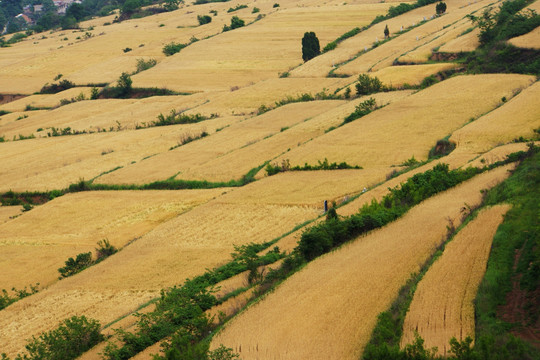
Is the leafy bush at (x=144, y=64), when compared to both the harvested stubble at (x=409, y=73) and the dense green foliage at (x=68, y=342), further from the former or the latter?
the dense green foliage at (x=68, y=342)

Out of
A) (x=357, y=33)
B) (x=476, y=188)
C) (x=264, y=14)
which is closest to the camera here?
(x=476, y=188)

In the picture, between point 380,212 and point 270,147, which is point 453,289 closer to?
point 380,212

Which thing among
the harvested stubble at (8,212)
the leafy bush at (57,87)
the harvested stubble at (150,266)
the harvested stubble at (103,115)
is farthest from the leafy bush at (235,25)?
the harvested stubble at (150,266)

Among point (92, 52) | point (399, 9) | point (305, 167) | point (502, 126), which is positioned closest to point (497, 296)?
point (502, 126)

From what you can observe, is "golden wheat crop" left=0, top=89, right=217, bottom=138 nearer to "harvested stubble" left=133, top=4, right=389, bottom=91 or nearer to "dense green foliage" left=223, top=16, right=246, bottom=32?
"harvested stubble" left=133, top=4, right=389, bottom=91

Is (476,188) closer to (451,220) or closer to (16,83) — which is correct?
(451,220)

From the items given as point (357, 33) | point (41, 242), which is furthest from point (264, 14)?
point (41, 242)
